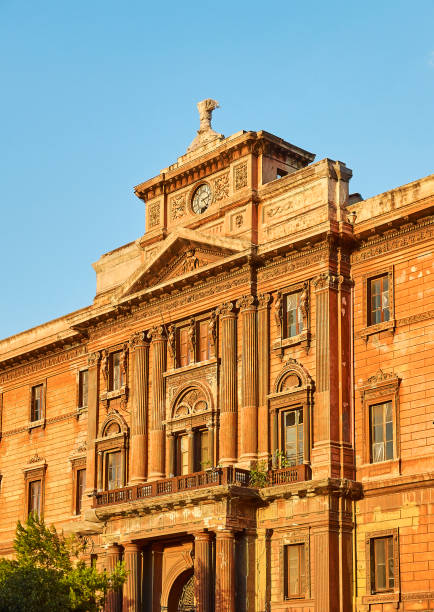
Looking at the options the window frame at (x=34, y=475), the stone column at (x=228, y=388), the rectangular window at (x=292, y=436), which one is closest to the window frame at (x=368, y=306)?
the rectangular window at (x=292, y=436)

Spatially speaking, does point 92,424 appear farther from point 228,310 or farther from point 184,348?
point 228,310

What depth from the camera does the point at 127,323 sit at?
166 ft

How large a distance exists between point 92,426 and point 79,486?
3.49 m

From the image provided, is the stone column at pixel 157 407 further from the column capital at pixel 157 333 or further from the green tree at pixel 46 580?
the green tree at pixel 46 580

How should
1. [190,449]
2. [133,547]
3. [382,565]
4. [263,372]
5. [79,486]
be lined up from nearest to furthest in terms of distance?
[382,565] → [263,372] → [133,547] → [190,449] → [79,486]

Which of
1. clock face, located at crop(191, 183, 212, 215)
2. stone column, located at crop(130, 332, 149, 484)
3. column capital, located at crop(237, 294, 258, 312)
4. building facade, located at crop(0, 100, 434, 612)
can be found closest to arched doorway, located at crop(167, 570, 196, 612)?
building facade, located at crop(0, 100, 434, 612)

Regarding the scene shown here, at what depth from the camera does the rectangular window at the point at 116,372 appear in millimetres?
50875

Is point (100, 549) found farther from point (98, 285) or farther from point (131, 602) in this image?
point (98, 285)

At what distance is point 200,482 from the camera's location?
141 feet

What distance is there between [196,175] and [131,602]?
16845 mm

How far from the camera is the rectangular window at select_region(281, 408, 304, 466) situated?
4234cm

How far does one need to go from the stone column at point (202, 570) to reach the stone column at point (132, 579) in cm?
347

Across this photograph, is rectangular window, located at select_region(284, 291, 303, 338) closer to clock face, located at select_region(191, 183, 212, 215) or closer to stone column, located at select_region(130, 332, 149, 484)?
clock face, located at select_region(191, 183, 212, 215)

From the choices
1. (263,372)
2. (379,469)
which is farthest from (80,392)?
(379,469)
